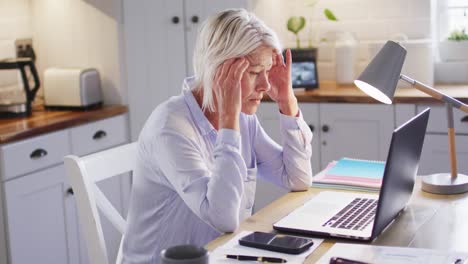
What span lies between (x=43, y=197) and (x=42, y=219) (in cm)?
10

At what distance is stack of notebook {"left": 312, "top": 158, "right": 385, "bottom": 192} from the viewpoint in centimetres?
249

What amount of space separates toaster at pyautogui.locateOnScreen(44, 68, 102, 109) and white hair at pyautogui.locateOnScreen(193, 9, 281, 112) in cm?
173

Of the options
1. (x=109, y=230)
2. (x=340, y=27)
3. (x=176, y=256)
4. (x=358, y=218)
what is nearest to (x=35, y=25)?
(x=109, y=230)

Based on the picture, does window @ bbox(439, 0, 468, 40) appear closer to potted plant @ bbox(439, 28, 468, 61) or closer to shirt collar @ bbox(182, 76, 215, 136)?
potted plant @ bbox(439, 28, 468, 61)

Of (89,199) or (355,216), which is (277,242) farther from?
(89,199)

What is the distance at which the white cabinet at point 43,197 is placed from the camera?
127 inches

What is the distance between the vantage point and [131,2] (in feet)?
13.0

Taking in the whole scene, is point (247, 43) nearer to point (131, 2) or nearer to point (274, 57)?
point (274, 57)

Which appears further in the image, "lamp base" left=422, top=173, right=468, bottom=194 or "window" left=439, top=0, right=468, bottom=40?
"window" left=439, top=0, right=468, bottom=40

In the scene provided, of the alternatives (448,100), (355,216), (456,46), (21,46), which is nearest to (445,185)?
(448,100)

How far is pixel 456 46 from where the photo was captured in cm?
422

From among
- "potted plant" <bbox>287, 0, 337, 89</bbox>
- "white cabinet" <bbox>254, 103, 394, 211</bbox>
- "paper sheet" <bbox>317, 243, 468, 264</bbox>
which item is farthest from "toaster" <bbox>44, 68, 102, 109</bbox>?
"paper sheet" <bbox>317, 243, 468, 264</bbox>

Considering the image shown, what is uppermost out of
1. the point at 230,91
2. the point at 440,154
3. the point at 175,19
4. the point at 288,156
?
the point at 175,19

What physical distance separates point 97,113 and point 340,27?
4.96ft
